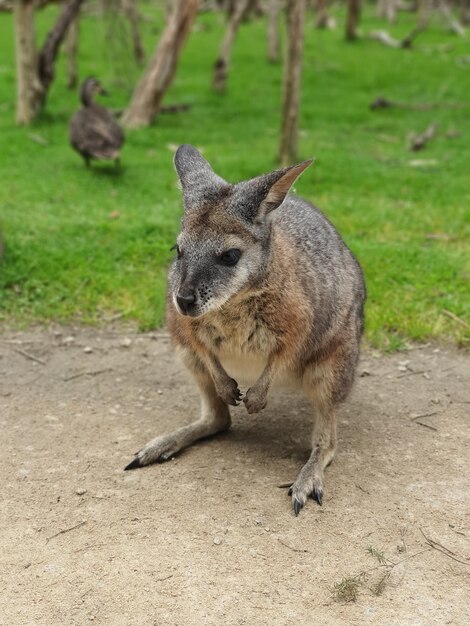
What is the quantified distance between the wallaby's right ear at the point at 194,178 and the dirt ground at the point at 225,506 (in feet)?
3.76

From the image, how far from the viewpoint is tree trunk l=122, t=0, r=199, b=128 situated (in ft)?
29.3

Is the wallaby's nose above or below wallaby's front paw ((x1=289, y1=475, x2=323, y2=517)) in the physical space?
above

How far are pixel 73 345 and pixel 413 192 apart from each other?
362cm

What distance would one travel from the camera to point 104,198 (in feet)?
22.2

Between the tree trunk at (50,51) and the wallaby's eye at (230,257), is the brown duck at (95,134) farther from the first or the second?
the wallaby's eye at (230,257)

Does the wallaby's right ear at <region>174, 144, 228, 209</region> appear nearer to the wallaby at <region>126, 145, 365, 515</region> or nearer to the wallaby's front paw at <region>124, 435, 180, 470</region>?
the wallaby at <region>126, 145, 365, 515</region>

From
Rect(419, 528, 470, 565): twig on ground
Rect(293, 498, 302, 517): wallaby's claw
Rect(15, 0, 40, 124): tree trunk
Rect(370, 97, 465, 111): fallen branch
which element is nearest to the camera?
Rect(419, 528, 470, 565): twig on ground

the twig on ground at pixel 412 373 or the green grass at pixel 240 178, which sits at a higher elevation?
the twig on ground at pixel 412 373

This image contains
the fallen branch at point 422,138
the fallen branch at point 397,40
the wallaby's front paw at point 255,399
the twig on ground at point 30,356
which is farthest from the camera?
the fallen branch at point 397,40

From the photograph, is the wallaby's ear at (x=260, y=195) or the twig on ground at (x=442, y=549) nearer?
the twig on ground at (x=442, y=549)

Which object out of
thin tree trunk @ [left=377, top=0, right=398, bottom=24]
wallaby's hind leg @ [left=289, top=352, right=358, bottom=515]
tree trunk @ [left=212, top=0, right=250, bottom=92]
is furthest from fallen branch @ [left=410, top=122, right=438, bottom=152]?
thin tree trunk @ [left=377, top=0, right=398, bottom=24]

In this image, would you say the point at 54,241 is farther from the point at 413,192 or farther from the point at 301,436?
the point at 413,192

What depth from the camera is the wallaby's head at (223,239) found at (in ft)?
9.45

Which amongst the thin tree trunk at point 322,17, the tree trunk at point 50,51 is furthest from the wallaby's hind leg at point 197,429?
the thin tree trunk at point 322,17
